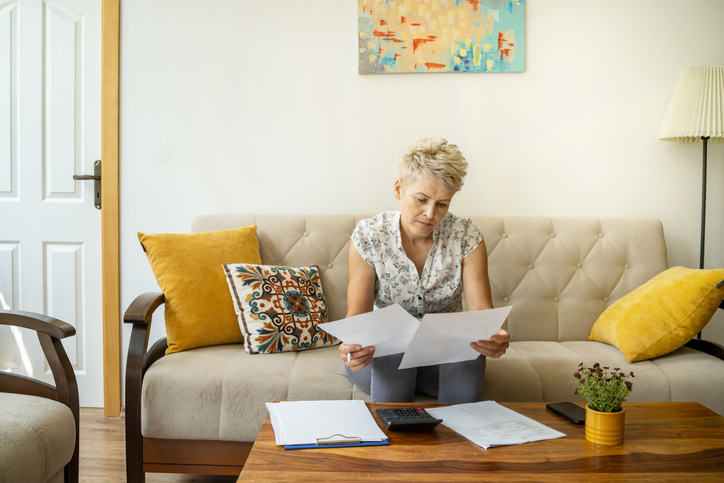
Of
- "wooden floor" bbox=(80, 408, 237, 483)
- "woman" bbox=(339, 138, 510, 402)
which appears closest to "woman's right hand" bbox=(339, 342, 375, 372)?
"woman" bbox=(339, 138, 510, 402)

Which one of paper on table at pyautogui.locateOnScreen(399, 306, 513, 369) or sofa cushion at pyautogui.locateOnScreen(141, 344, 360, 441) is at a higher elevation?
paper on table at pyautogui.locateOnScreen(399, 306, 513, 369)

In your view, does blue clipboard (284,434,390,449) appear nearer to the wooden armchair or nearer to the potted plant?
the potted plant

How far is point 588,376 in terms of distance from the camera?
1.08m

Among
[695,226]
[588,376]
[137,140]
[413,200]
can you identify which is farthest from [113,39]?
[695,226]

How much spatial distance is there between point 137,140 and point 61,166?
39cm

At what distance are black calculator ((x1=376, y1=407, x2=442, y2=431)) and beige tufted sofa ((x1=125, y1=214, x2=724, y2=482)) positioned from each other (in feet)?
1.45

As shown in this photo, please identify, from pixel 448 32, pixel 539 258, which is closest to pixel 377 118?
pixel 448 32

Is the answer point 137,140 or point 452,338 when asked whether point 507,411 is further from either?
point 137,140

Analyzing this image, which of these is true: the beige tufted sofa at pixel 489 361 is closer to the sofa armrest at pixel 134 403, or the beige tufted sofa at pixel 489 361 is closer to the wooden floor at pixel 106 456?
the sofa armrest at pixel 134 403

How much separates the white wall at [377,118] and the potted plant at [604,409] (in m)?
1.36

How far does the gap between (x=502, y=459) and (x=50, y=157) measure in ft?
7.79

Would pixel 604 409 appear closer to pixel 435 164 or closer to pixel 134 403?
pixel 435 164

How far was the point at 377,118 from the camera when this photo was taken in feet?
7.72

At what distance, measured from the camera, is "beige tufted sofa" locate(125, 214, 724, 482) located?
62.6 inches
